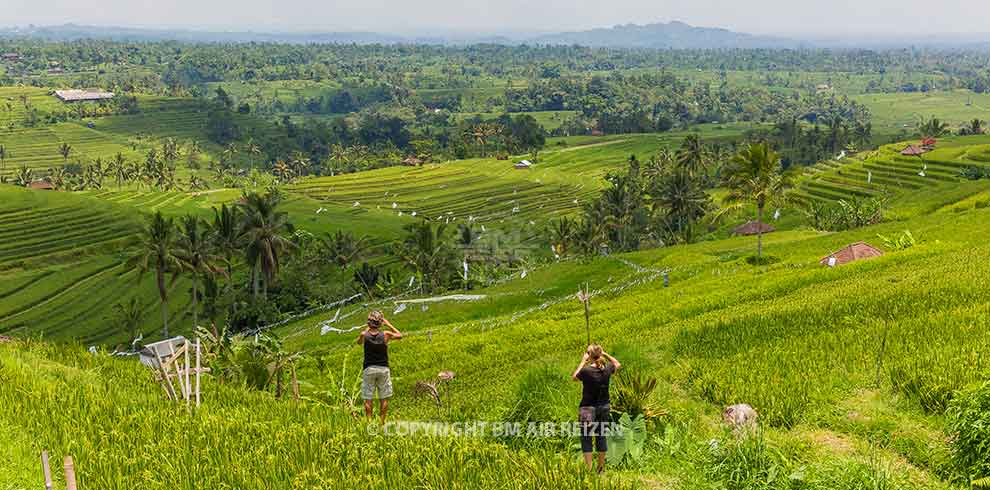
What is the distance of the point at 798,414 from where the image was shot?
445 inches

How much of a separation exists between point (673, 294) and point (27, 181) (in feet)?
428

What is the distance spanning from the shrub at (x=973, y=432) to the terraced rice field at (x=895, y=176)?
227ft

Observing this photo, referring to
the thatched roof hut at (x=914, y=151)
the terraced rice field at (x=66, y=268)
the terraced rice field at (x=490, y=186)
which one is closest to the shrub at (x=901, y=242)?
the thatched roof hut at (x=914, y=151)

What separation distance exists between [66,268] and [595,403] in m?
87.2

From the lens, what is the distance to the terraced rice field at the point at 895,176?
249ft

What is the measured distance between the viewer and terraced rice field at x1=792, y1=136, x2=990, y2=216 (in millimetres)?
75875

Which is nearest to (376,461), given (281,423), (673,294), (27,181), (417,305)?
(281,423)

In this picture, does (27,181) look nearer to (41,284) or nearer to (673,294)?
(41,284)

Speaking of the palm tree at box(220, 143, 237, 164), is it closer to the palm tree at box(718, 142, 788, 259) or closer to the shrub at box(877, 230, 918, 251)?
the palm tree at box(718, 142, 788, 259)

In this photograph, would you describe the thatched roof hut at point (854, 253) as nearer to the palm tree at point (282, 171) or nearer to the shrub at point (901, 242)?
the shrub at point (901, 242)

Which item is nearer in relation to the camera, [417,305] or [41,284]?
[417,305]

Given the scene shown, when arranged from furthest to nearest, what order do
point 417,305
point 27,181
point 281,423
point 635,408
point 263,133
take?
point 263,133, point 27,181, point 417,305, point 635,408, point 281,423

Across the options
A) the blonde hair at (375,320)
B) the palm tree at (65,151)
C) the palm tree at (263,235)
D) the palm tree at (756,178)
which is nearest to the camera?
the blonde hair at (375,320)

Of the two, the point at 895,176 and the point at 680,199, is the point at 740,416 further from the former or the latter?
the point at 895,176
